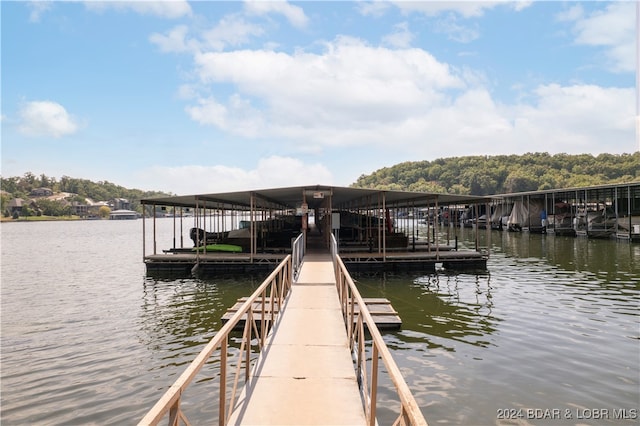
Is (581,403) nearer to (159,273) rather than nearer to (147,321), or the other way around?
(147,321)

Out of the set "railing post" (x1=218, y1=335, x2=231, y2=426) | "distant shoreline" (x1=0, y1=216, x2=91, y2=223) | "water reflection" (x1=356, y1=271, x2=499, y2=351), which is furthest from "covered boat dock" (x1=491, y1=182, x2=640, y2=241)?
"distant shoreline" (x1=0, y1=216, x2=91, y2=223)

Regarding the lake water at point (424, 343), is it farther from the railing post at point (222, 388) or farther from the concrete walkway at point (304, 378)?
the railing post at point (222, 388)

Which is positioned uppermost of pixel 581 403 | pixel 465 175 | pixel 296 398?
pixel 465 175

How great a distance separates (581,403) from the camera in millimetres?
7074

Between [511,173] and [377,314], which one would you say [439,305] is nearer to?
A: [377,314]

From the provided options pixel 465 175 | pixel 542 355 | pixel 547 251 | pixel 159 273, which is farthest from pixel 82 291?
pixel 465 175

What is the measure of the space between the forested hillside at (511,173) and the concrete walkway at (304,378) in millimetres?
125908

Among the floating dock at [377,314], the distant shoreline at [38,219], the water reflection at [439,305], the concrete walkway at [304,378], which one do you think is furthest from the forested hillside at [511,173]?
the concrete walkway at [304,378]

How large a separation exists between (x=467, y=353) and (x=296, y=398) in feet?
18.6

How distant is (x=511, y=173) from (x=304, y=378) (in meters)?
158

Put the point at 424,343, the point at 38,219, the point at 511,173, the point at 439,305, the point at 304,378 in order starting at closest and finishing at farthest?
the point at 304,378 → the point at 424,343 → the point at 439,305 → the point at 511,173 → the point at 38,219

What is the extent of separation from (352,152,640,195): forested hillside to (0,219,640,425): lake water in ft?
381

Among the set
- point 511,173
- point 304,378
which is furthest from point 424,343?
point 511,173

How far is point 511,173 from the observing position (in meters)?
147
